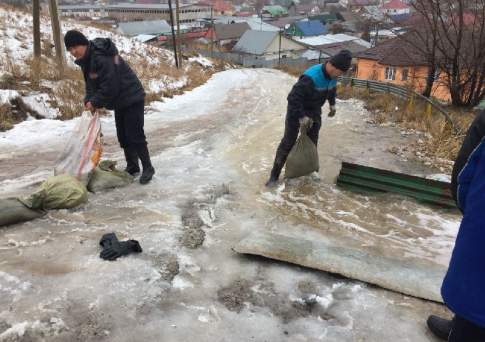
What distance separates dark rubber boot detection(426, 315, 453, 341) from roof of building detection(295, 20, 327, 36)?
2551 inches

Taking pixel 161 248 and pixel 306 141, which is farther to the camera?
pixel 306 141

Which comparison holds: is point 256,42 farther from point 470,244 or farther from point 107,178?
point 470,244

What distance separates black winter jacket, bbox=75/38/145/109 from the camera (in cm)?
421

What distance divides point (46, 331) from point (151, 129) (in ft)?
20.8

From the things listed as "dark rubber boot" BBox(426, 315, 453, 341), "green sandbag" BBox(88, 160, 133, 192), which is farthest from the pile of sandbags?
"dark rubber boot" BBox(426, 315, 453, 341)

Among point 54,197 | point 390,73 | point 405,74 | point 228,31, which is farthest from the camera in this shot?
point 228,31

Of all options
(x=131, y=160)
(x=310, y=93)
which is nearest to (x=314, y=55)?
(x=310, y=93)

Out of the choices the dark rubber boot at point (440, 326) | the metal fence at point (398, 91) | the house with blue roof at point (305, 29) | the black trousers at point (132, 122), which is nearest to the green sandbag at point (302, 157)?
the black trousers at point (132, 122)

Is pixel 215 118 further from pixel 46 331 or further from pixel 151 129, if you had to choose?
pixel 46 331

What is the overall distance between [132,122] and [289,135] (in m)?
1.97

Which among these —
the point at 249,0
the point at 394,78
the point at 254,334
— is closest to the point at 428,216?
the point at 254,334

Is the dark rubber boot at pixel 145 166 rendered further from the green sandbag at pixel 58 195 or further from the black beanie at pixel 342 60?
the black beanie at pixel 342 60

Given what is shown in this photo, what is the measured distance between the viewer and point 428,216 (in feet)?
15.2

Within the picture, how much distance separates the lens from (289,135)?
516 cm
